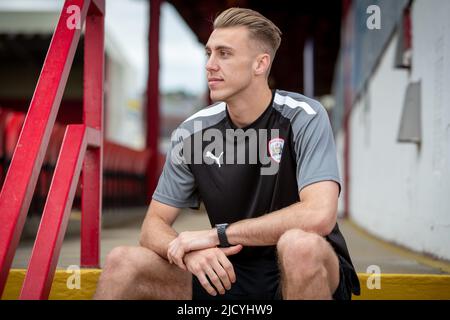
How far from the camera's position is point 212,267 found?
6.36ft

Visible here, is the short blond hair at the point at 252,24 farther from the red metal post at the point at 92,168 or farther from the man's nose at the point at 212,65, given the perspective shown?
the red metal post at the point at 92,168

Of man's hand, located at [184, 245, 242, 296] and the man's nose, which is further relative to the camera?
the man's nose

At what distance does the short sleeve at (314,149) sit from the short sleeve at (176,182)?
0.41 meters

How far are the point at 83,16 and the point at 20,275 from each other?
1.02 m

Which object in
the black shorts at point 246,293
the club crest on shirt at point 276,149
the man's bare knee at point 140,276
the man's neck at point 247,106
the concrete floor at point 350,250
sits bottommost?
the concrete floor at point 350,250

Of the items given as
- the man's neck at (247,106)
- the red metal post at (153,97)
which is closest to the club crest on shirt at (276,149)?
the man's neck at (247,106)

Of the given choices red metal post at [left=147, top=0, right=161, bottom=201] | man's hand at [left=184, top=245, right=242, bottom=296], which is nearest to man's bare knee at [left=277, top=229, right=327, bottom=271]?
man's hand at [left=184, top=245, right=242, bottom=296]

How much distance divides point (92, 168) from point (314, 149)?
3.34ft

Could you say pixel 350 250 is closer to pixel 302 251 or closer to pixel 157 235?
pixel 157 235

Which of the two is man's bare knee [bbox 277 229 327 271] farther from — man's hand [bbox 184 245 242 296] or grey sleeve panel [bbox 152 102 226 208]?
grey sleeve panel [bbox 152 102 226 208]

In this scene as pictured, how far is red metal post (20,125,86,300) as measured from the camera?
75.0 inches

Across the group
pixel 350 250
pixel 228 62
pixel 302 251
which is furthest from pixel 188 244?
pixel 350 250

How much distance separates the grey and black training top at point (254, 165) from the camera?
2082 millimetres
